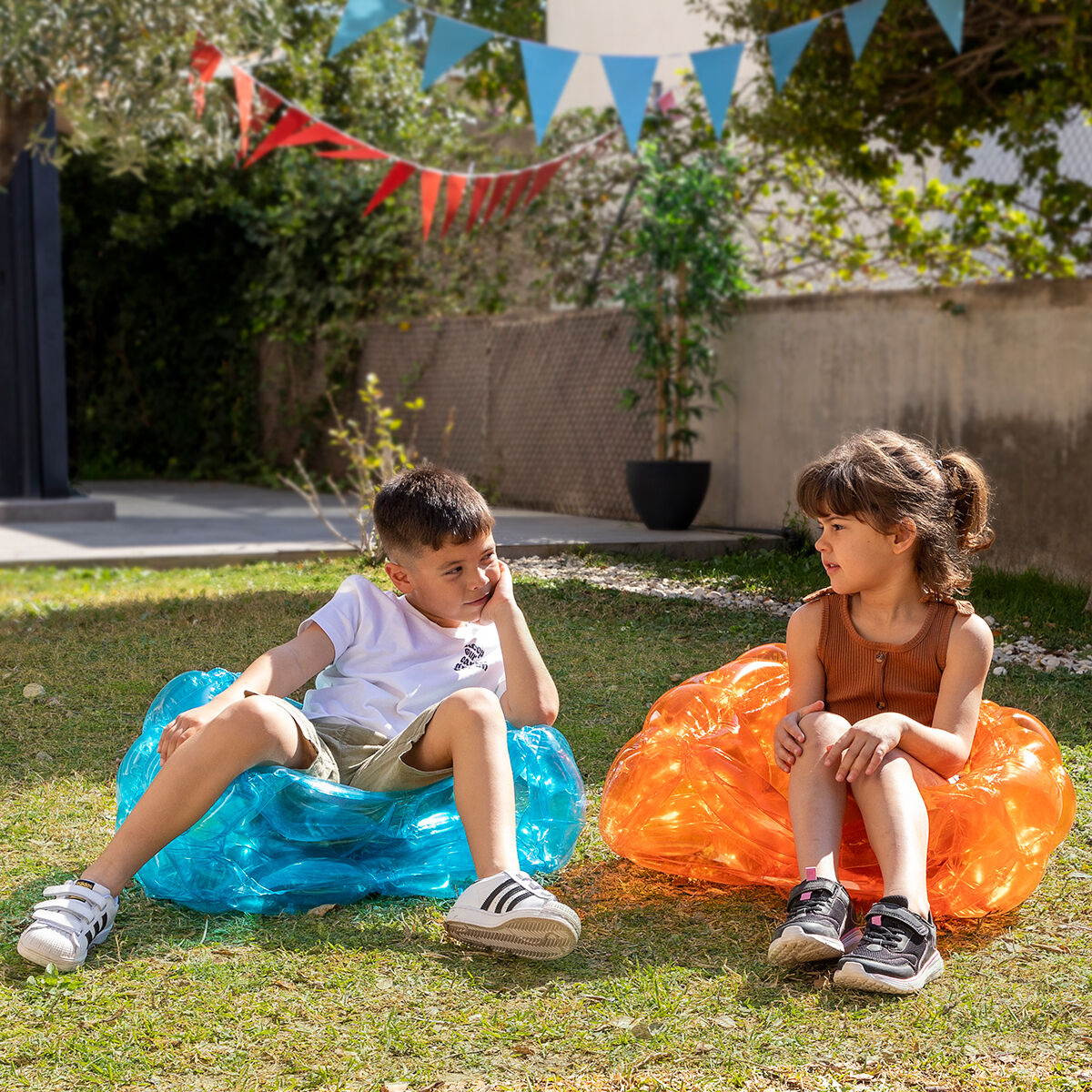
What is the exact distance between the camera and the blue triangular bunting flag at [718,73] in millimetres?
7688

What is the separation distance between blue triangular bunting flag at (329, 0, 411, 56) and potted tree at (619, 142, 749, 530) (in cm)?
202

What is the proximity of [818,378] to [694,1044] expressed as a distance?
22.3 ft

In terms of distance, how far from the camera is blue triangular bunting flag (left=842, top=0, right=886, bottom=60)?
6.94 metres

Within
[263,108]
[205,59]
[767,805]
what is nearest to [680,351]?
[205,59]

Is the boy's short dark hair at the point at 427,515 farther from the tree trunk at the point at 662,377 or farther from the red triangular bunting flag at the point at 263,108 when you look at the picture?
the red triangular bunting flag at the point at 263,108

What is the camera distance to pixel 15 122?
791 cm

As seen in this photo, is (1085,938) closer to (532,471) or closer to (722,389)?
(722,389)

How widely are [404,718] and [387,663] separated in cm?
12

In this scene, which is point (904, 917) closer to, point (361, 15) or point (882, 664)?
point (882, 664)

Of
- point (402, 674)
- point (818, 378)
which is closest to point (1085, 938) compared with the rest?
point (402, 674)

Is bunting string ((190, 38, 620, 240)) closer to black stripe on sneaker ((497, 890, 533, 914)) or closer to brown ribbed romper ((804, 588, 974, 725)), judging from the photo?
brown ribbed romper ((804, 588, 974, 725))

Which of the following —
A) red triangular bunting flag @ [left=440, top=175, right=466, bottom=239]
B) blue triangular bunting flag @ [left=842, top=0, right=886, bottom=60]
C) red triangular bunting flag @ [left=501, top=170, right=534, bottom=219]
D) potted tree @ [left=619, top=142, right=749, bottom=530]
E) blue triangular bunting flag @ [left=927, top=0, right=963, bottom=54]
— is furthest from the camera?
red triangular bunting flag @ [left=501, top=170, right=534, bottom=219]

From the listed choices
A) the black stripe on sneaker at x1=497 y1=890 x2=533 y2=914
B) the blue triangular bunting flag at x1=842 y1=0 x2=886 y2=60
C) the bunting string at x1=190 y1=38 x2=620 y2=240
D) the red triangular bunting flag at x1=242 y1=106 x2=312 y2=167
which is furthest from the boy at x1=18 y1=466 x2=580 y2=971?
the red triangular bunting flag at x1=242 y1=106 x2=312 y2=167

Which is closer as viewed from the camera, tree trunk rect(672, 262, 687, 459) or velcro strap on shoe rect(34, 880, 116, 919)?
velcro strap on shoe rect(34, 880, 116, 919)
